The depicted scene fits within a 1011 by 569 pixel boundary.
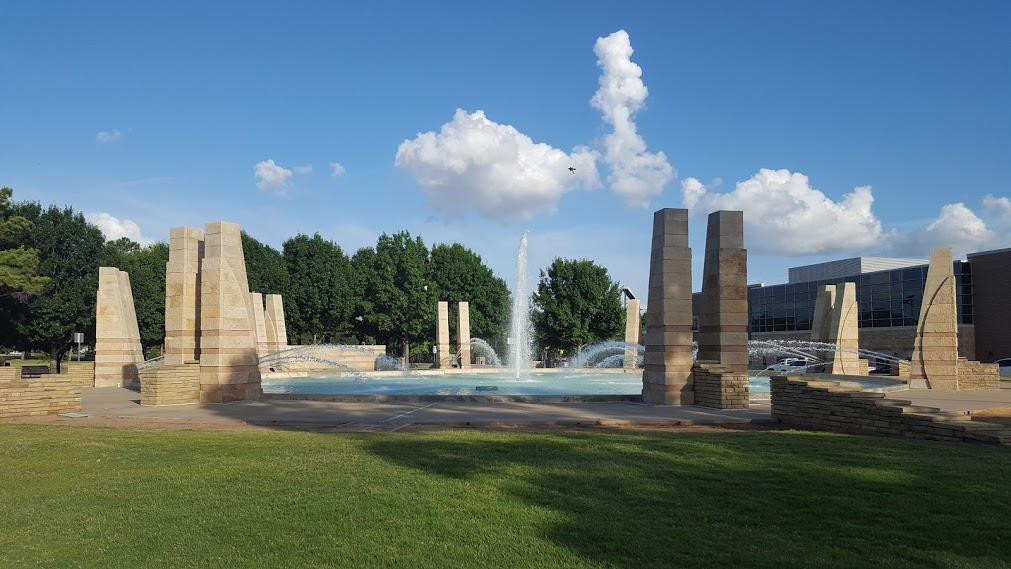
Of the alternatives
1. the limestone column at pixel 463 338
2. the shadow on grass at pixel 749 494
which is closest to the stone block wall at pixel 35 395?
the shadow on grass at pixel 749 494

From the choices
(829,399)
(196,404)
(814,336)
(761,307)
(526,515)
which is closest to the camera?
(526,515)

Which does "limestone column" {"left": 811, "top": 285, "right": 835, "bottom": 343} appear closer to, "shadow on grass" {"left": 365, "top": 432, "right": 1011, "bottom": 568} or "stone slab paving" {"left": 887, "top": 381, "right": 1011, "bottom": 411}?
"stone slab paving" {"left": 887, "top": 381, "right": 1011, "bottom": 411}

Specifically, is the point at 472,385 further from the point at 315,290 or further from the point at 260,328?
the point at 315,290

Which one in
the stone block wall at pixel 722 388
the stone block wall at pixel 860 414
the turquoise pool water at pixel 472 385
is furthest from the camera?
the turquoise pool water at pixel 472 385

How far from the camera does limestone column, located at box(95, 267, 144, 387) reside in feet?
84.8

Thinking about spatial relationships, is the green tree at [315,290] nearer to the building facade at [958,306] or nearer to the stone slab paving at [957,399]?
the building facade at [958,306]

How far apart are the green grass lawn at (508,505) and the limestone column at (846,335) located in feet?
63.7

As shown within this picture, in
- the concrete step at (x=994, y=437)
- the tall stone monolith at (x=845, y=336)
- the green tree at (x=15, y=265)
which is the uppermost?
the green tree at (x=15, y=265)

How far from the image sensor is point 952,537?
548 cm

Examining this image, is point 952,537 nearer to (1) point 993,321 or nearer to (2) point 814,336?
(2) point 814,336

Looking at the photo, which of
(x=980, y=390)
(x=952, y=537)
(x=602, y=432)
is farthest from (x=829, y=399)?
(x=980, y=390)

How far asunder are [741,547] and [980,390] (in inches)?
881

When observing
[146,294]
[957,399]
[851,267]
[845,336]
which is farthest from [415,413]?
[851,267]

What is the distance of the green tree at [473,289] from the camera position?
A: 5938 centimetres
